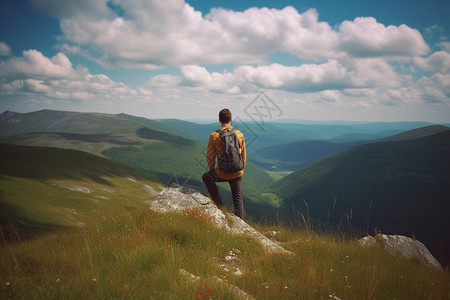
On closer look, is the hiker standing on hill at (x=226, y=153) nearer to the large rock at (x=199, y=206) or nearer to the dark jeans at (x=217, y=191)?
the dark jeans at (x=217, y=191)

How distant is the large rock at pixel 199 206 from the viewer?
24.3 feet

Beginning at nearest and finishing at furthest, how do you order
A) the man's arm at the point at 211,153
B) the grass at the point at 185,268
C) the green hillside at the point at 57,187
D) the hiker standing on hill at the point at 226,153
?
the grass at the point at 185,268
the hiker standing on hill at the point at 226,153
the man's arm at the point at 211,153
the green hillside at the point at 57,187

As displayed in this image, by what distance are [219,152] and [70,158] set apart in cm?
14342

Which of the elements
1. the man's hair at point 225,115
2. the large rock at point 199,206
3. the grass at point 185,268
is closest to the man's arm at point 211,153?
the man's hair at point 225,115

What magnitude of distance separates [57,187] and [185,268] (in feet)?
334

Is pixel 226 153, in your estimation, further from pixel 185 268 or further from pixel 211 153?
pixel 185 268

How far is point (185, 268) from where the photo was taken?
4211 mm

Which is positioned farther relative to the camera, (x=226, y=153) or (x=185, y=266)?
(x=226, y=153)

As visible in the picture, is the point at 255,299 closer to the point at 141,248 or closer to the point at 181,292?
the point at 181,292

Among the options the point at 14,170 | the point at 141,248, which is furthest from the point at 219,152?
the point at 14,170

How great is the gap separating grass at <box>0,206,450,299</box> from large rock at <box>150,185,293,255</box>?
1.28 meters

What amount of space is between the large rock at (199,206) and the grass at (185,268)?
1.28 meters

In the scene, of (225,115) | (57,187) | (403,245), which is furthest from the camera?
(57,187)

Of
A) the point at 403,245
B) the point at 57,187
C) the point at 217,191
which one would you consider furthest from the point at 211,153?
the point at 57,187
